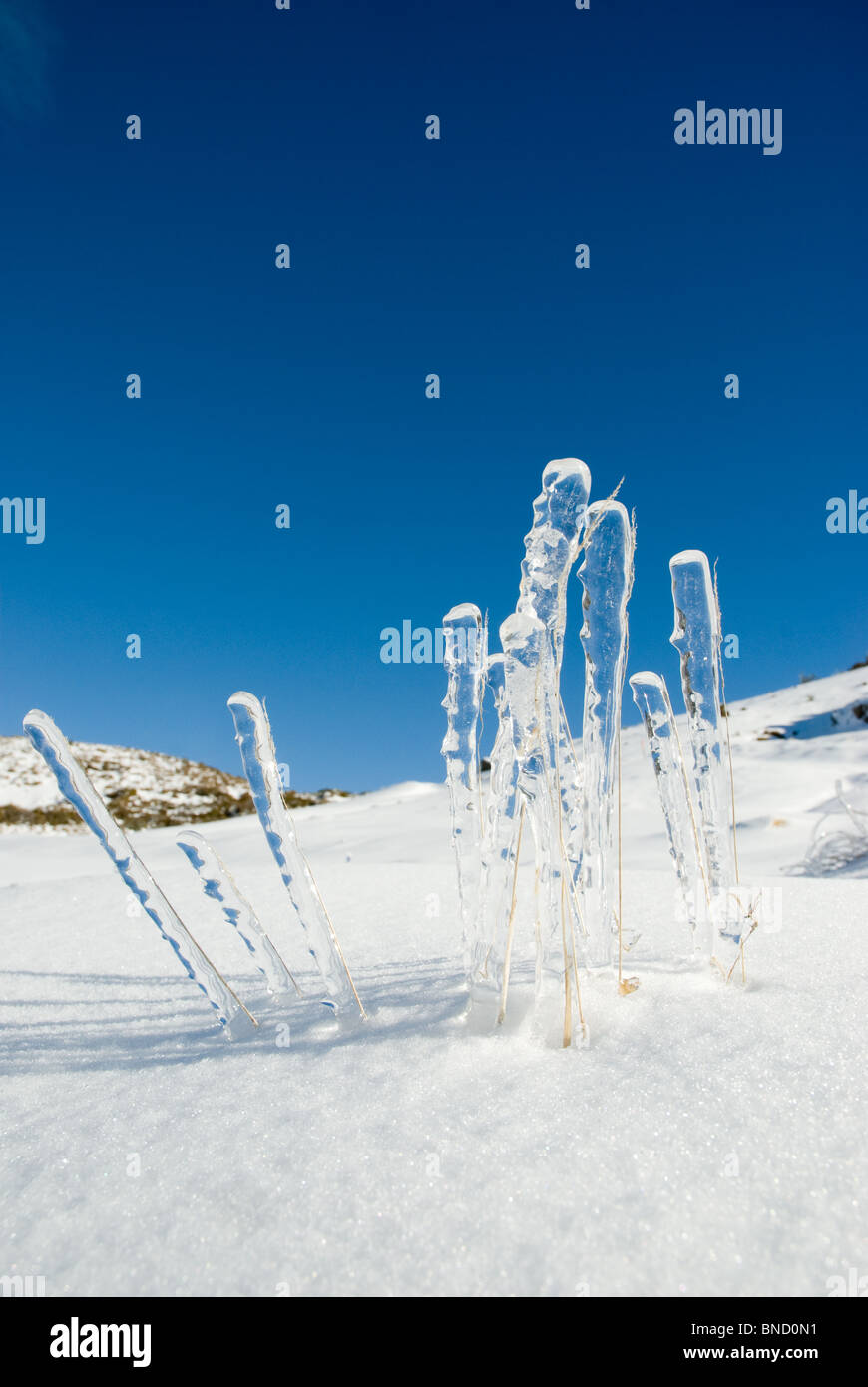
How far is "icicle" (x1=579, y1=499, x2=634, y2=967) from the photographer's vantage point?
4.87 feet

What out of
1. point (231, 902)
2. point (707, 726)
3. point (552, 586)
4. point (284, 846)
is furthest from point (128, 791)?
point (552, 586)

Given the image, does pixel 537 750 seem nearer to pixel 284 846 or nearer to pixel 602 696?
pixel 602 696

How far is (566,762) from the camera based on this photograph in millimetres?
1882

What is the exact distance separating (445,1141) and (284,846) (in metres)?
0.61

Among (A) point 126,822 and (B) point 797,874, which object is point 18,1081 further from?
(A) point 126,822

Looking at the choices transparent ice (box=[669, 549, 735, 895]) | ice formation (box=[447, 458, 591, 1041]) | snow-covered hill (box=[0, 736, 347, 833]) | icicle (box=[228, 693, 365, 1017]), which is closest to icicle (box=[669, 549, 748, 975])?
transparent ice (box=[669, 549, 735, 895])

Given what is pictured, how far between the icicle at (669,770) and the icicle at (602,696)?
24 cm

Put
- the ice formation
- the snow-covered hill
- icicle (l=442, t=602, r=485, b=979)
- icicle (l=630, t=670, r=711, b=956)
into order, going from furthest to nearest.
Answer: the snow-covered hill < icicle (l=630, t=670, r=711, b=956) < icicle (l=442, t=602, r=485, b=979) < the ice formation

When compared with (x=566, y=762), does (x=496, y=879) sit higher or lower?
lower

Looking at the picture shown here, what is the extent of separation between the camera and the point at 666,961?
1.80m

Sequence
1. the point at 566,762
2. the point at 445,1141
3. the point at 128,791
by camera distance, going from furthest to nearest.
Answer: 1. the point at 128,791
2. the point at 566,762
3. the point at 445,1141

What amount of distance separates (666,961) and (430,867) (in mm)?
1818

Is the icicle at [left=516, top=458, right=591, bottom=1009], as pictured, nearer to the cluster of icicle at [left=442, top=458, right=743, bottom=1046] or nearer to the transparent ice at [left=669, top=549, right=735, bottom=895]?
the cluster of icicle at [left=442, top=458, right=743, bottom=1046]

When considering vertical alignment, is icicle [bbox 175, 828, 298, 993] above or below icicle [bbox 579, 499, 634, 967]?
below
